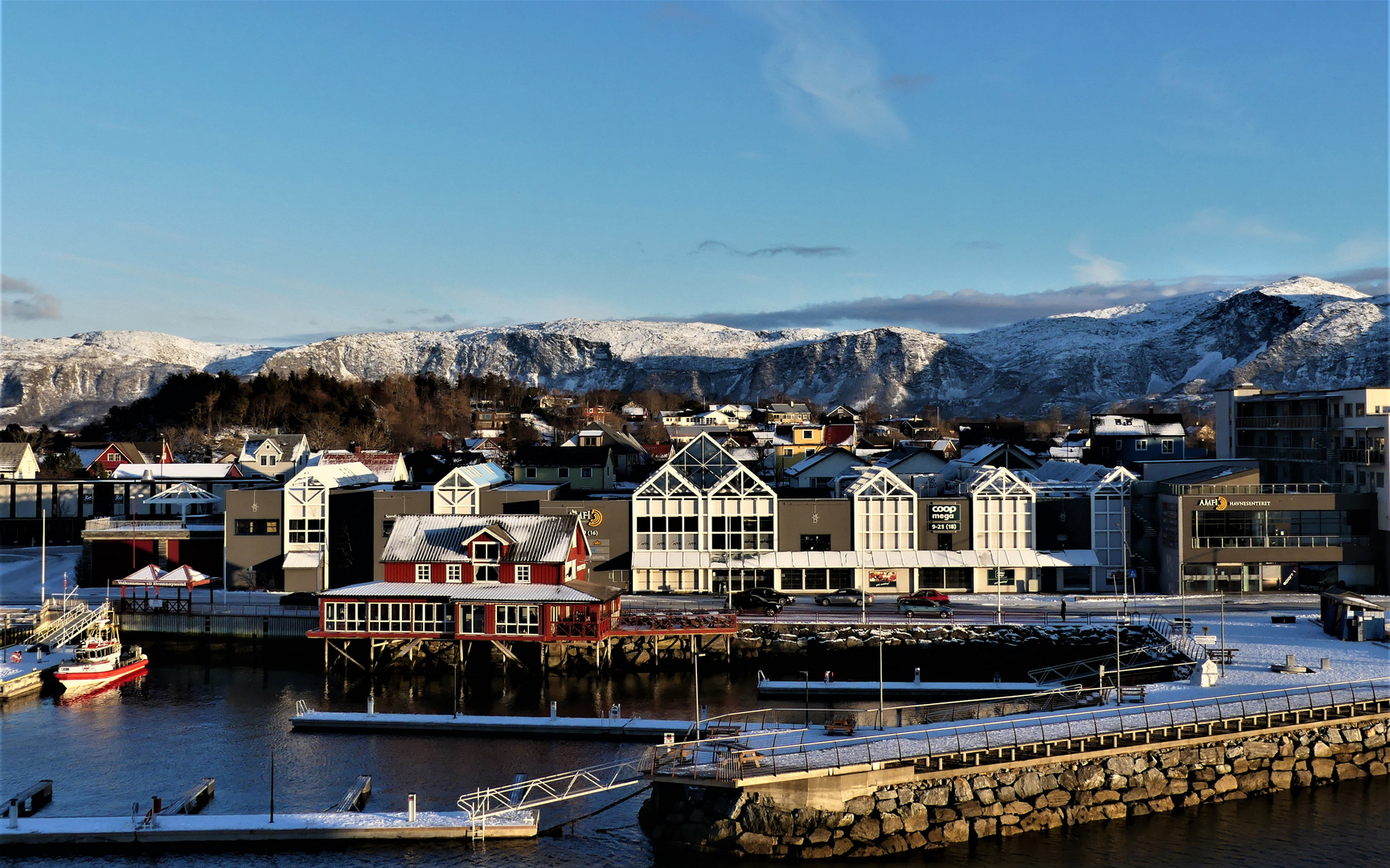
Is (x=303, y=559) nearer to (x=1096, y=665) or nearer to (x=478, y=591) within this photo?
(x=478, y=591)

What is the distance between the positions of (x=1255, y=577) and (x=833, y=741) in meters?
39.6

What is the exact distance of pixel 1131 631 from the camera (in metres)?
51.2

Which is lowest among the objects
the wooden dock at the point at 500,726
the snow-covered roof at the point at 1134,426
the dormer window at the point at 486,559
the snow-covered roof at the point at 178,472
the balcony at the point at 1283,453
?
the wooden dock at the point at 500,726

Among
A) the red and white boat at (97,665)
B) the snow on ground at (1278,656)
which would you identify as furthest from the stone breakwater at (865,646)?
the red and white boat at (97,665)

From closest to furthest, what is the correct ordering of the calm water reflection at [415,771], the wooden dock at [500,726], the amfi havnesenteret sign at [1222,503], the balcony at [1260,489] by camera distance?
the calm water reflection at [415,771], the wooden dock at [500,726], the amfi havnesenteret sign at [1222,503], the balcony at [1260,489]

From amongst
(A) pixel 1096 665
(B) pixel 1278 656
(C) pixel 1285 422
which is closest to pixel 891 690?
(A) pixel 1096 665

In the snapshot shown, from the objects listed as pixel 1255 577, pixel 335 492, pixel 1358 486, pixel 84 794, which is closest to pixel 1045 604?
pixel 1255 577

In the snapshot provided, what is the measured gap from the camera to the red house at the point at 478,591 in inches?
1998

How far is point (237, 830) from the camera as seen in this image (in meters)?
30.2

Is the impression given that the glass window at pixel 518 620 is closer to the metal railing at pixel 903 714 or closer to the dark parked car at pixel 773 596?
the dark parked car at pixel 773 596

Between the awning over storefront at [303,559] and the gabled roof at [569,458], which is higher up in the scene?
the gabled roof at [569,458]

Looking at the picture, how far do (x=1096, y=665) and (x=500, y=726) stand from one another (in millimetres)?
25813

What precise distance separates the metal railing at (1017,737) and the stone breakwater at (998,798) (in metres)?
0.48

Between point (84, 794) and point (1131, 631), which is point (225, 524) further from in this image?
point (1131, 631)
